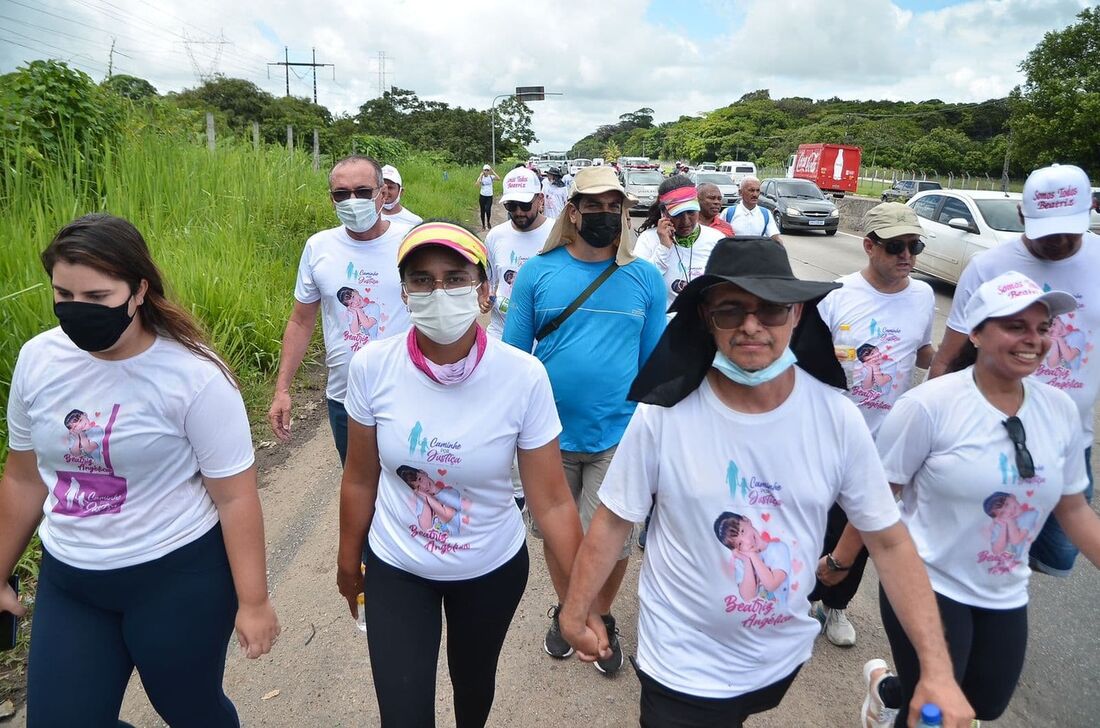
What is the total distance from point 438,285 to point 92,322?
0.92 metres

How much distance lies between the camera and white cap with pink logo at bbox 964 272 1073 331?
6.59 ft

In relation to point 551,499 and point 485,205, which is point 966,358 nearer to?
point 551,499

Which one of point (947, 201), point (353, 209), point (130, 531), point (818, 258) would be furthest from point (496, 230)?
point (818, 258)

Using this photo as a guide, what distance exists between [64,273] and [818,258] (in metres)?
15.4

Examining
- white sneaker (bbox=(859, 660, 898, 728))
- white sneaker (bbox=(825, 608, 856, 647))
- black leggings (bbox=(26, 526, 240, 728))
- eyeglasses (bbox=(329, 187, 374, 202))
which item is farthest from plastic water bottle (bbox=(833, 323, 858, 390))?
black leggings (bbox=(26, 526, 240, 728))

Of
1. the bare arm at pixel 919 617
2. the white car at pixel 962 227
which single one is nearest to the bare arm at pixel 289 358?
the bare arm at pixel 919 617

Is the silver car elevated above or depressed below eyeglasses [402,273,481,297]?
above

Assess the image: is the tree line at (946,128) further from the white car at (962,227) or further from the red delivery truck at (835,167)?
the white car at (962,227)

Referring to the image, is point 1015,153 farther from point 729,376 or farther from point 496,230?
point 729,376

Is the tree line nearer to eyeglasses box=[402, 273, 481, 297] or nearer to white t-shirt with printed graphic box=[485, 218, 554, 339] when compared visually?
white t-shirt with printed graphic box=[485, 218, 554, 339]

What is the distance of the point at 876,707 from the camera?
2.37m

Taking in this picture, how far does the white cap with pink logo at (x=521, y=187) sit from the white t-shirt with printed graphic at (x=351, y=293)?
1.32m

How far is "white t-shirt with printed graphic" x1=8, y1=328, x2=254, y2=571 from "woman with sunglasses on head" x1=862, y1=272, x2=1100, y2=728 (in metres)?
2.10

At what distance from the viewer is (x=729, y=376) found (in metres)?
1.70
